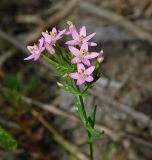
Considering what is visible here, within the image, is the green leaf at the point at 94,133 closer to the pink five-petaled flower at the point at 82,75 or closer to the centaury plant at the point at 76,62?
the centaury plant at the point at 76,62

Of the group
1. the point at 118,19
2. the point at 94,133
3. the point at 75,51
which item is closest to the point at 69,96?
the point at 118,19

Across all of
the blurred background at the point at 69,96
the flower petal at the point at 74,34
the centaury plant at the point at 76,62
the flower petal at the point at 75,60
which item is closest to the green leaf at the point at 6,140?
the centaury plant at the point at 76,62

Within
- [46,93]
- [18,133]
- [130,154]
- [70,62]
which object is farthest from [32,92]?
[70,62]

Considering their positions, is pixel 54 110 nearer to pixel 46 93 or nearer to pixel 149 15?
pixel 46 93

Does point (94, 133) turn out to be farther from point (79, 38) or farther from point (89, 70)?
point (79, 38)

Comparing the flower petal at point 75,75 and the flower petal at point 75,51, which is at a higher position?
the flower petal at point 75,51
